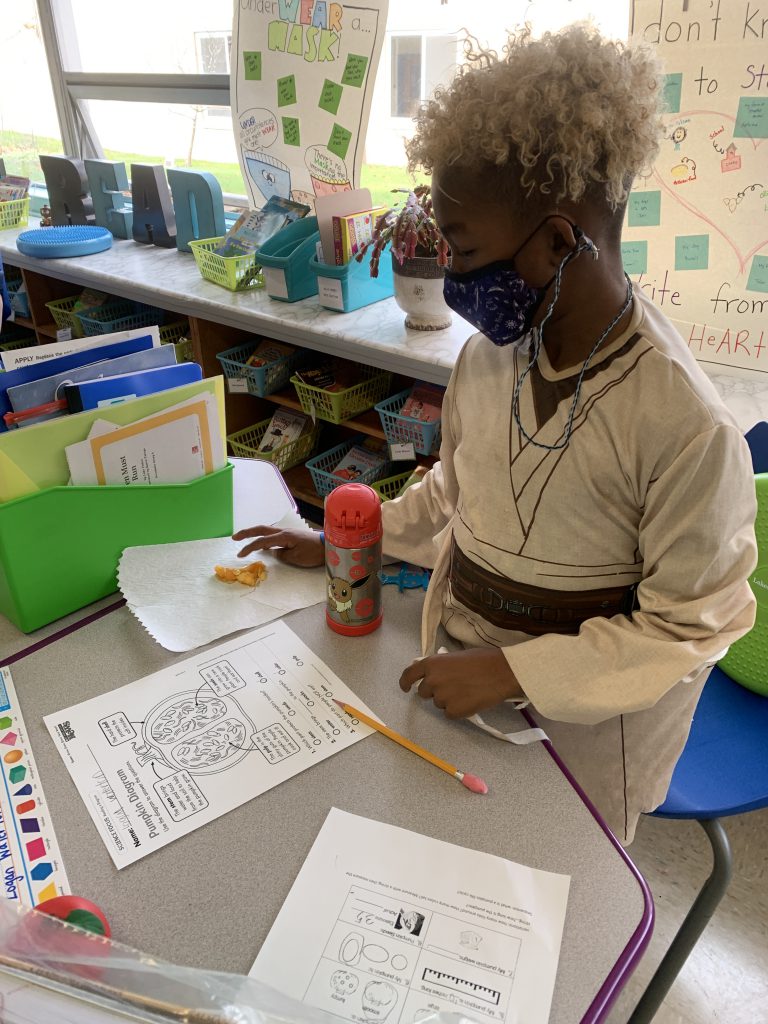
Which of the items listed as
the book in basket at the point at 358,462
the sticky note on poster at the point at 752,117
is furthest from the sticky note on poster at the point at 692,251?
the book in basket at the point at 358,462

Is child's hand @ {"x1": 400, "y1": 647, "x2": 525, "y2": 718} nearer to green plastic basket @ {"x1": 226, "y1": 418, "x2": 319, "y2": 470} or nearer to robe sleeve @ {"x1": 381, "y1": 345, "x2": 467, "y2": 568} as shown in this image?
robe sleeve @ {"x1": 381, "y1": 345, "x2": 467, "y2": 568}

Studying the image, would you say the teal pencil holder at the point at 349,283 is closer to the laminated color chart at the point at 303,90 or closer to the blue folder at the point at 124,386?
the laminated color chart at the point at 303,90

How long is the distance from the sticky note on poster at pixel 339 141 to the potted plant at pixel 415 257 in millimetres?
514

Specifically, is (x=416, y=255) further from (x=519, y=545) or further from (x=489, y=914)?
(x=489, y=914)

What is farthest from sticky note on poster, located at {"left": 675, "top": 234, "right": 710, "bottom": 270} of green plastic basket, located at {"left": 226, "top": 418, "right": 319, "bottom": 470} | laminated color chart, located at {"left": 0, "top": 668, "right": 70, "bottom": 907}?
laminated color chart, located at {"left": 0, "top": 668, "right": 70, "bottom": 907}

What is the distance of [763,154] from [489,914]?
1.40 m

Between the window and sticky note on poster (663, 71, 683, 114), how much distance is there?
2.49 ft

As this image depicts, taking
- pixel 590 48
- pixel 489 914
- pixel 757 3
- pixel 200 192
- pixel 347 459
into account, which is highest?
pixel 757 3

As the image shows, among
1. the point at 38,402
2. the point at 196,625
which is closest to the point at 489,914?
the point at 196,625

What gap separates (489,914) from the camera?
2.03ft

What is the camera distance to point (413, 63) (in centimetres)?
211

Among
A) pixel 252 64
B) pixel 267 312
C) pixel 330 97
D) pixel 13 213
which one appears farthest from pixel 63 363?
pixel 13 213

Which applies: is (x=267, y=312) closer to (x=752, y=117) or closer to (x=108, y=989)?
(x=752, y=117)

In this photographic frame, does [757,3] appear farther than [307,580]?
Yes
